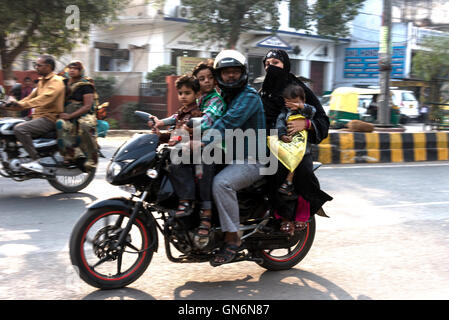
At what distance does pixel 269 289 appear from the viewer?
3.94 metres

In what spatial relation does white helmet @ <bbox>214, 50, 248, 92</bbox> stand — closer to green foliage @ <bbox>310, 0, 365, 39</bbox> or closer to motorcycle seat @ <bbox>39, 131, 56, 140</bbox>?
motorcycle seat @ <bbox>39, 131, 56, 140</bbox>

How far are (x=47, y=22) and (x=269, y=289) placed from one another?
12.6 m

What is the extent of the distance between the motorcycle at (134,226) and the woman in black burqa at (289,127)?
32 centimetres

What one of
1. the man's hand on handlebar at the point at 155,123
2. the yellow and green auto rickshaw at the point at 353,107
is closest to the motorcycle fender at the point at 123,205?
the man's hand on handlebar at the point at 155,123

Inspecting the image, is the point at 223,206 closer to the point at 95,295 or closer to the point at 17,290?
the point at 95,295

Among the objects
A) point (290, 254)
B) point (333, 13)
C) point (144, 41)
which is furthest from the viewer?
point (144, 41)

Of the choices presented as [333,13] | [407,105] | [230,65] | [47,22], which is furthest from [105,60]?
[230,65]

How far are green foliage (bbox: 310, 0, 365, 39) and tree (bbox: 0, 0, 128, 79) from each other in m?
10.0

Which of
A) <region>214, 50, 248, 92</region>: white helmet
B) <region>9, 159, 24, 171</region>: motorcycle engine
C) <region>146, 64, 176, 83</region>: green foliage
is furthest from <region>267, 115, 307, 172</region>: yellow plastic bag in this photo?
<region>146, 64, 176, 83</region>: green foliage

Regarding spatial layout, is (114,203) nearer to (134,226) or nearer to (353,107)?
(134,226)

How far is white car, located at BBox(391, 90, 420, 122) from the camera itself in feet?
83.0

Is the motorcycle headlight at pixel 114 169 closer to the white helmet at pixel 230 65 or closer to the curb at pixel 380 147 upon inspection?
the white helmet at pixel 230 65
